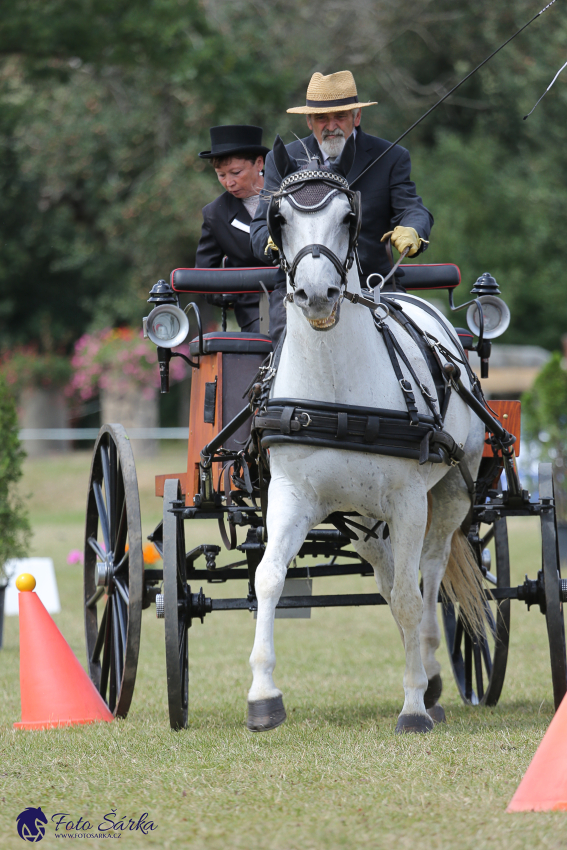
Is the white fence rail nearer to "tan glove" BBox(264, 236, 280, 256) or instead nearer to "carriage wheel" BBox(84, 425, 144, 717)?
"carriage wheel" BBox(84, 425, 144, 717)

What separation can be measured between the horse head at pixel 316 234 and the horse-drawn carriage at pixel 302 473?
0.02m

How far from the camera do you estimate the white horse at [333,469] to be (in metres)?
3.47

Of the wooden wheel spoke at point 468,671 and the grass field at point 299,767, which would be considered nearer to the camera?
the grass field at point 299,767

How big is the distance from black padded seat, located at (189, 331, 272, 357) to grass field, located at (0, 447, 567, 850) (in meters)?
1.59

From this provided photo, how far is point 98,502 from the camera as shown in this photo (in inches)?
215

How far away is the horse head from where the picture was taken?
3307 millimetres

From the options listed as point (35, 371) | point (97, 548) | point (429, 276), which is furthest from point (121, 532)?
point (35, 371)

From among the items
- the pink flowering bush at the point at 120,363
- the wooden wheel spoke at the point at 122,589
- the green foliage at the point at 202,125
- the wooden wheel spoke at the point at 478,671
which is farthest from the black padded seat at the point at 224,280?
the green foliage at the point at 202,125

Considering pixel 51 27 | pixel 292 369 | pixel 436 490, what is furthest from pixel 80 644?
pixel 51 27

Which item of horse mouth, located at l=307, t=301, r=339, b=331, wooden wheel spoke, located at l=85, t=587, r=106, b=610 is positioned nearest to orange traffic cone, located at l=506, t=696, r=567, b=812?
horse mouth, located at l=307, t=301, r=339, b=331

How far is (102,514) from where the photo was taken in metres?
5.35

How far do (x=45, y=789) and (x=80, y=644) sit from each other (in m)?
4.72

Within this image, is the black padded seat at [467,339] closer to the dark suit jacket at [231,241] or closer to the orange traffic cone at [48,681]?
the dark suit jacket at [231,241]

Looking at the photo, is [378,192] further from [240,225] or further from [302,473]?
[302,473]
